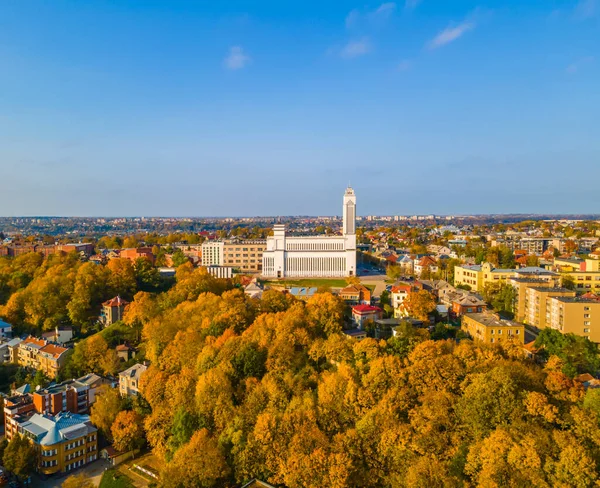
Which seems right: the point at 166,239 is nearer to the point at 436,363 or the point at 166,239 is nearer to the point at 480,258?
the point at 480,258

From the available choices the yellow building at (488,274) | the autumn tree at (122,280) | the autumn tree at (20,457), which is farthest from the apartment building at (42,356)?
the yellow building at (488,274)

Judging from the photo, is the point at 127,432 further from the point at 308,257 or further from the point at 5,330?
the point at 308,257

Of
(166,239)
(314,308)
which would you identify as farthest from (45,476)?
(166,239)

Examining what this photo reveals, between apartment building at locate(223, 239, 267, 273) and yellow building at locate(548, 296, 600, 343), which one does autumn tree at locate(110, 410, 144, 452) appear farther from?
apartment building at locate(223, 239, 267, 273)

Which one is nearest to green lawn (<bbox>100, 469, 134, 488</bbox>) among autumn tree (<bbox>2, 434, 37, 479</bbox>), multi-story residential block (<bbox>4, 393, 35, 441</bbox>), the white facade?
autumn tree (<bbox>2, 434, 37, 479</bbox>)

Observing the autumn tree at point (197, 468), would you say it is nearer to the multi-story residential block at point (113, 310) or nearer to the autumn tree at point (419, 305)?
the autumn tree at point (419, 305)

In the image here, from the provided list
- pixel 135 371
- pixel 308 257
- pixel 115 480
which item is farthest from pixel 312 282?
pixel 115 480
